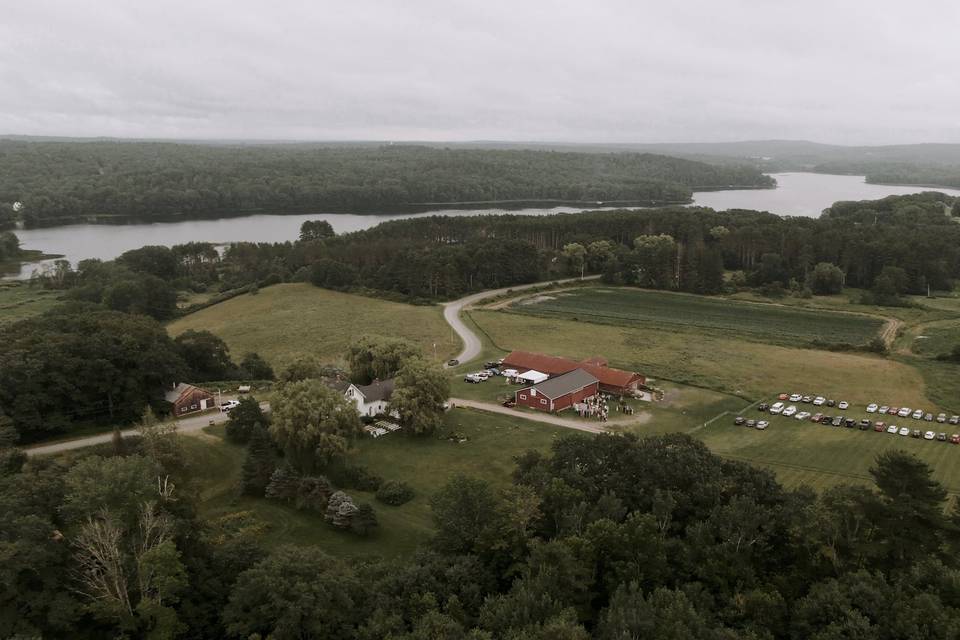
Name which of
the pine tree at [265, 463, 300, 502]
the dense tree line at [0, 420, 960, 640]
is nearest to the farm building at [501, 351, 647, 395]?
the dense tree line at [0, 420, 960, 640]

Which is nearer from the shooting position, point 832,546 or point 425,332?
point 832,546

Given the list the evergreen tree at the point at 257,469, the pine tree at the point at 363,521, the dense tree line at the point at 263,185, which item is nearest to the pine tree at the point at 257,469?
the evergreen tree at the point at 257,469

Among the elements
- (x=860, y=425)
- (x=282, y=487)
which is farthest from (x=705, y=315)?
(x=282, y=487)

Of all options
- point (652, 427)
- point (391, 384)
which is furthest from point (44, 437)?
point (652, 427)

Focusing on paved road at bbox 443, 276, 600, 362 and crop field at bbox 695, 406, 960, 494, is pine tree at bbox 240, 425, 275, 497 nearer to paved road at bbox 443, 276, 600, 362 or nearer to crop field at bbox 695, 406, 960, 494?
crop field at bbox 695, 406, 960, 494

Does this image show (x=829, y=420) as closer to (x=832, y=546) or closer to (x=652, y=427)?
(x=652, y=427)

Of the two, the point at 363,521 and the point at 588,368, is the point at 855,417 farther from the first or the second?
the point at 363,521

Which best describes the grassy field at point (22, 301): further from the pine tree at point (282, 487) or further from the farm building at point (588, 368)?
the pine tree at point (282, 487)
